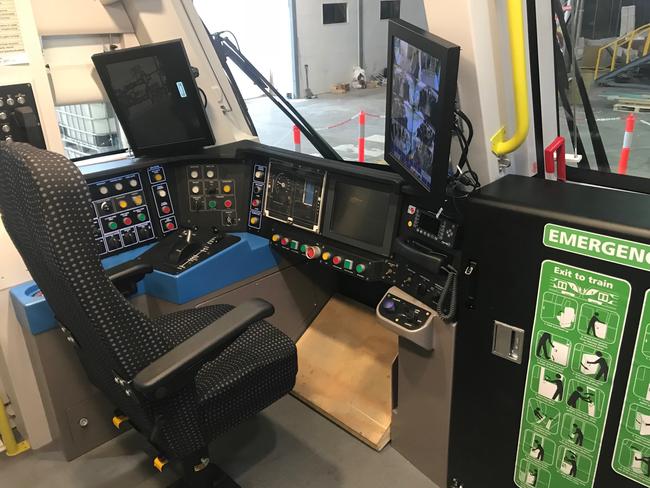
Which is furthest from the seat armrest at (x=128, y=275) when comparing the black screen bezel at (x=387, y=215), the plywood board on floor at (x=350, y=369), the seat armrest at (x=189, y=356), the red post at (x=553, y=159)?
the red post at (x=553, y=159)

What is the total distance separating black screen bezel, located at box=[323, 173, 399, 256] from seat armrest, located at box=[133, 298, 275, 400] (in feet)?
2.31

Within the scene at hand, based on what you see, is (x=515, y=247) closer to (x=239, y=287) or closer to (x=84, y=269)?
(x=84, y=269)

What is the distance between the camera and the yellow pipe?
6.74 feet

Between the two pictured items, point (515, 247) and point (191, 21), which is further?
point (191, 21)

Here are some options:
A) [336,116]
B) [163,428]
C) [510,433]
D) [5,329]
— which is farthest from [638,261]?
[336,116]

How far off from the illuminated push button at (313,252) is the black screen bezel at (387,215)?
0.07m

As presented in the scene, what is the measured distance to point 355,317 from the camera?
2.65 meters

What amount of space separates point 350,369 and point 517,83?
145 centimetres

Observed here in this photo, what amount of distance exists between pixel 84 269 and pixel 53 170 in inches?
8.3

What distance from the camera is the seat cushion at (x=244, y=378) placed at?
143 centimetres

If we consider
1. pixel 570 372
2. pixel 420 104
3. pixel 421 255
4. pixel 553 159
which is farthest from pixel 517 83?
pixel 570 372

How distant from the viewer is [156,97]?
2275 millimetres

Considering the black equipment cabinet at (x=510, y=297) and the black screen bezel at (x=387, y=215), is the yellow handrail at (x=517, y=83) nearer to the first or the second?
the black equipment cabinet at (x=510, y=297)

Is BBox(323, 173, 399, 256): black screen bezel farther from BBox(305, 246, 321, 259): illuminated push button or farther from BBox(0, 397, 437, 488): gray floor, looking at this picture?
BBox(0, 397, 437, 488): gray floor
